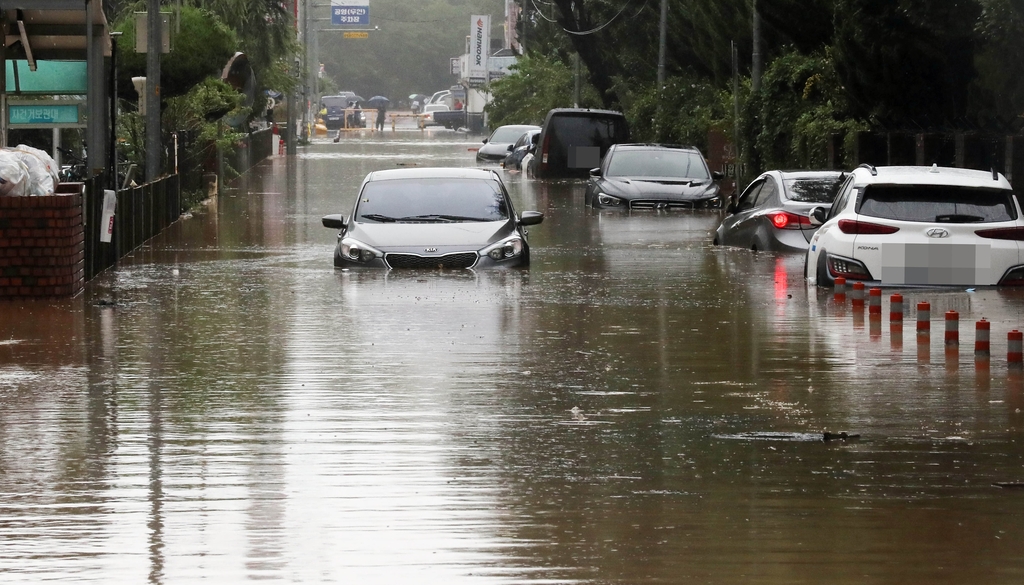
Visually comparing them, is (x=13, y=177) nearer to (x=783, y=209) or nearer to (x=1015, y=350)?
(x=1015, y=350)

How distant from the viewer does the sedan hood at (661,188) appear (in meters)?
30.4

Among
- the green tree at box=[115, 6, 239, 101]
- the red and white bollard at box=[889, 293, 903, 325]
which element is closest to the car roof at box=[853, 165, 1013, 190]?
the red and white bollard at box=[889, 293, 903, 325]

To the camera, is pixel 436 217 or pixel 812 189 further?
pixel 812 189

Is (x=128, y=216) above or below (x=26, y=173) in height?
below

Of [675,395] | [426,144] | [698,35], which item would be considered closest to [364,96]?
[426,144]

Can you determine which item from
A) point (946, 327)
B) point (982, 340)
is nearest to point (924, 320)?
point (946, 327)

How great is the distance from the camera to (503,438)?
9172 mm

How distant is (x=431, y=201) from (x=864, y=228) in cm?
520

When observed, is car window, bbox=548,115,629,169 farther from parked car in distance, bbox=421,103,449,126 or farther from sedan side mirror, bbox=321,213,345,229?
parked car in distance, bbox=421,103,449,126

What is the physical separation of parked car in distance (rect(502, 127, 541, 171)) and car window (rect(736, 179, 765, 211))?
2434cm

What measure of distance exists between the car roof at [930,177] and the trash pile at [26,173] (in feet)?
24.0

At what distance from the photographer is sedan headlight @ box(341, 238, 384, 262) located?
60.3ft

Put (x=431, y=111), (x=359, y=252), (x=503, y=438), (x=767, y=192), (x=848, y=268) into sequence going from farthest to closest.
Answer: (x=431, y=111), (x=767, y=192), (x=359, y=252), (x=848, y=268), (x=503, y=438)

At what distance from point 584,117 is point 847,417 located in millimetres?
31799
